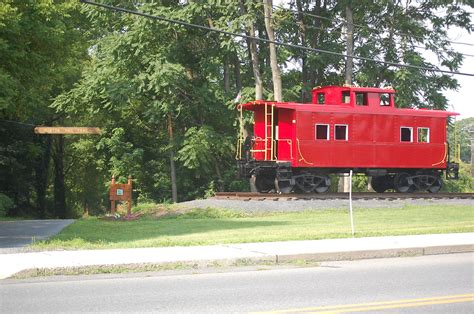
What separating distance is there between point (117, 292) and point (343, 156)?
1890 cm

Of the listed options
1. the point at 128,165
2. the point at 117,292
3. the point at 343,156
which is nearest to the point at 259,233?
the point at 117,292

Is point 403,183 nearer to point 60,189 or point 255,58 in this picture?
point 255,58

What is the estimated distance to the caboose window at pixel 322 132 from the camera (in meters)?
26.2

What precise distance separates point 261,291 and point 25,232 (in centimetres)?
916

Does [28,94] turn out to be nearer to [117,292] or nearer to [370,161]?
[370,161]

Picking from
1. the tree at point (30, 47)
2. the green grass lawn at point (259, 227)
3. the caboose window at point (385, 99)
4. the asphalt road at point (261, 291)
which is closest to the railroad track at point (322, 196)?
the green grass lawn at point (259, 227)

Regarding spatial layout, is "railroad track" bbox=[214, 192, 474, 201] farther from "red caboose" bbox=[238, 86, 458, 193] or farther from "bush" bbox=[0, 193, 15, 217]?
"bush" bbox=[0, 193, 15, 217]

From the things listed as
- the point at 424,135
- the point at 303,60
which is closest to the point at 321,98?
the point at 424,135

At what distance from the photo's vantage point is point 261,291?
9023mm

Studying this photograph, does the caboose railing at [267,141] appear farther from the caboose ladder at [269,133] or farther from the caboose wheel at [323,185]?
the caboose wheel at [323,185]

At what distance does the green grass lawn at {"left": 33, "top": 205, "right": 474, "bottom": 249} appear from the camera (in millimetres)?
14469

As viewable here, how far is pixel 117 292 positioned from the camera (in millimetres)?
8953

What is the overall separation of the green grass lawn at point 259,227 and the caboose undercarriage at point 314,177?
10.7 feet

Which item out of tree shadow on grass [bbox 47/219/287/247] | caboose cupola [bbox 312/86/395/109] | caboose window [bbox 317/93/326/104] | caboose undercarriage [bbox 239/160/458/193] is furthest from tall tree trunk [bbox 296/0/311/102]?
tree shadow on grass [bbox 47/219/287/247]
